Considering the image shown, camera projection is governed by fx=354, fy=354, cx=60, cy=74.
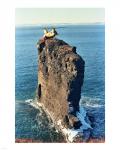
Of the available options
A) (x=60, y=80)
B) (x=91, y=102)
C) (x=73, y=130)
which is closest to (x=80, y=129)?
(x=73, y=130)

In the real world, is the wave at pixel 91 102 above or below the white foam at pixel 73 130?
above

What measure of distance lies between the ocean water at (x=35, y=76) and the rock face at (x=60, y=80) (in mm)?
27

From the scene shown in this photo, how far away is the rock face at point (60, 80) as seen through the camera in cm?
162

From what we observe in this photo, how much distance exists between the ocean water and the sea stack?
0.09ft

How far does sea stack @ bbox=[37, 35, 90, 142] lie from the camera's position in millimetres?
1615

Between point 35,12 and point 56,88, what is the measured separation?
0.36 metres

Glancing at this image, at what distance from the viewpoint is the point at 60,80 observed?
5.35ft

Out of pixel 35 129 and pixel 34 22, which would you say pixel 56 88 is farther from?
pixel 34 22
